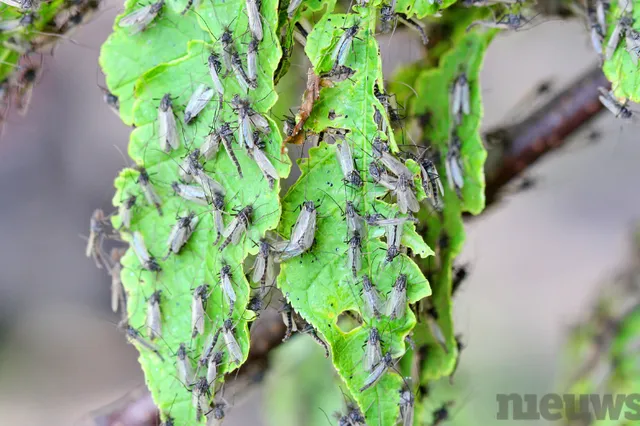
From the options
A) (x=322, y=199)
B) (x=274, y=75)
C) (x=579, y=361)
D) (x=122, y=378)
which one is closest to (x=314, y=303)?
(x=322, y=199)

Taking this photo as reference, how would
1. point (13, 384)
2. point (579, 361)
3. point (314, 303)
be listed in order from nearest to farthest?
point (314, 303) → point (579, 361) → point (13, 384)

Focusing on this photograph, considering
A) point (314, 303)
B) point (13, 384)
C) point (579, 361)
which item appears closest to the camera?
point (314, 303)

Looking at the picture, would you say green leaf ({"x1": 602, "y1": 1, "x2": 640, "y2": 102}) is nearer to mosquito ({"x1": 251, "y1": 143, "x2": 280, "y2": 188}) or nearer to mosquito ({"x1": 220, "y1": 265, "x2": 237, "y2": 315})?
mosquito ({"x1": 251, "y1": 143, "x2": 280, "y2": 188})

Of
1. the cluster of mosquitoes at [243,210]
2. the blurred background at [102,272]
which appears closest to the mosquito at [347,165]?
the cluster of mosquitoes at [243,210]

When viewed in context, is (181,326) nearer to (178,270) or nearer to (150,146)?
(178,270)

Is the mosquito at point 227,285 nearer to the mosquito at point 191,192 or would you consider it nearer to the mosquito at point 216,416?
the mosquito at point 191,192
